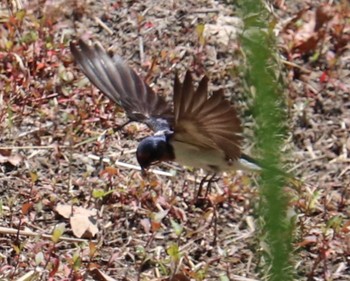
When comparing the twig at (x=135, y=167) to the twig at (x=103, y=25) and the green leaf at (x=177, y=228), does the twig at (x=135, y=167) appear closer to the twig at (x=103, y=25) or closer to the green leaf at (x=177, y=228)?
the green leaf at (x=177, y=228)

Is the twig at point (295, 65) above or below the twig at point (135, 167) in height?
above

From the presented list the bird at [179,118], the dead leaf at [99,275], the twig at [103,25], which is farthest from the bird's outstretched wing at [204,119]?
the twig at [103,25]

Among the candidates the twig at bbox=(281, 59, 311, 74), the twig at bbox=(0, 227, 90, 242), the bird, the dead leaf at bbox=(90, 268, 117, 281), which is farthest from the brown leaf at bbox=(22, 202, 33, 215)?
the twig at bbox=(281, 59, 311, 74)

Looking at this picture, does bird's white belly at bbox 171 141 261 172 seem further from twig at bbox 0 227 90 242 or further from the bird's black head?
twig at bbox 0 227 90 242

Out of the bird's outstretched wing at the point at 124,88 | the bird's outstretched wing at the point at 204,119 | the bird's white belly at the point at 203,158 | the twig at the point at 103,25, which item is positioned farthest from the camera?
the twig at the point at 103,25

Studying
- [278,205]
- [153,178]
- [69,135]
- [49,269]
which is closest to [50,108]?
[69,135]

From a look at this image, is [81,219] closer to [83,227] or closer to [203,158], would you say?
[83,227]

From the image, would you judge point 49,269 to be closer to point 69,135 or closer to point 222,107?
point 69,135
